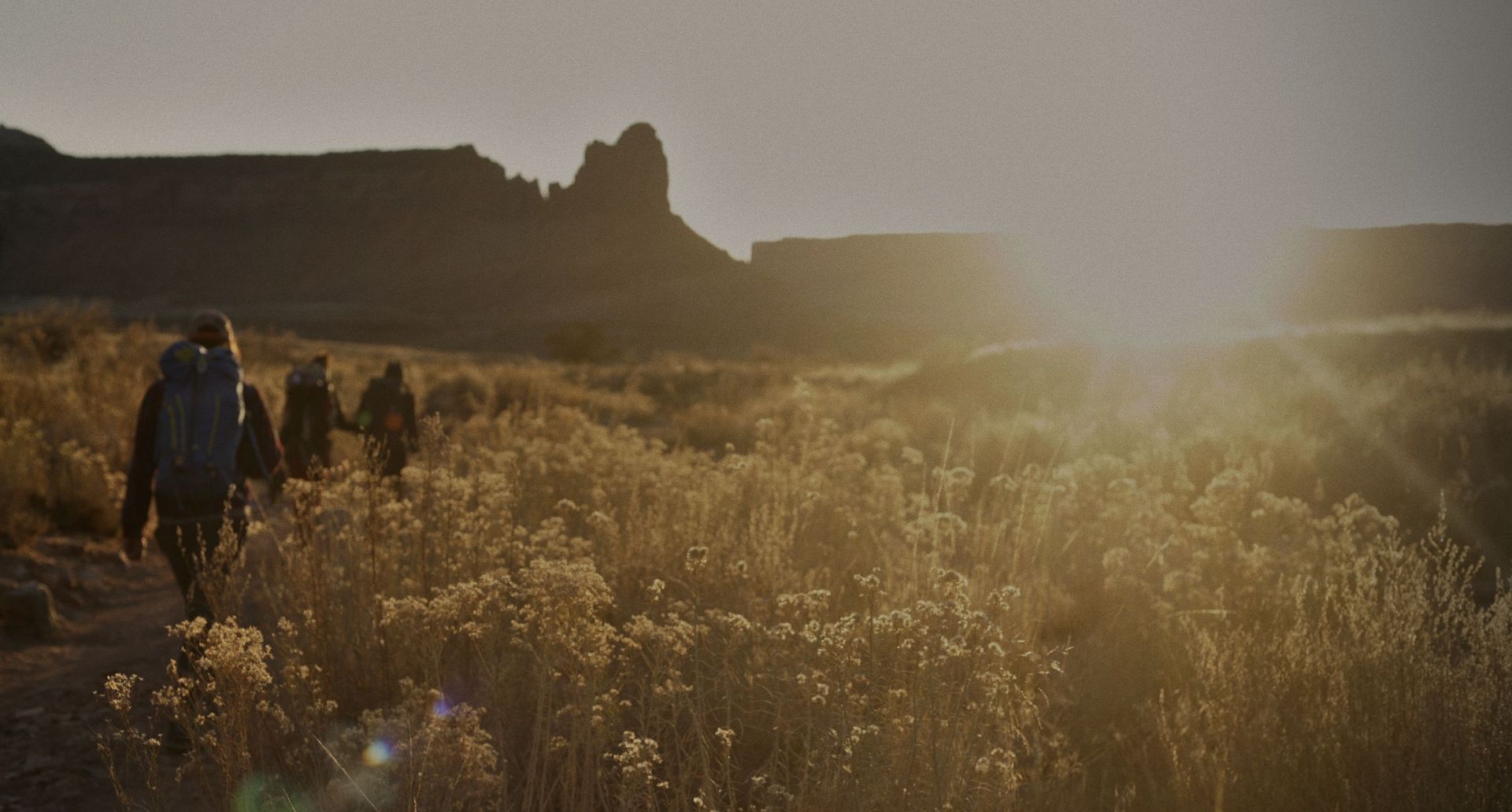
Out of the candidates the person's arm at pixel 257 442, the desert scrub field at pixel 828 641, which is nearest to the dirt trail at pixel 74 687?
the desert scrub field at pixel 828 641

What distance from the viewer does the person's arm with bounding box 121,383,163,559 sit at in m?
4.64

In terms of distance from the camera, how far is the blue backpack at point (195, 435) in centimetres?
457

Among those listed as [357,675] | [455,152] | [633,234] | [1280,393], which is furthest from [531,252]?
[357,675]

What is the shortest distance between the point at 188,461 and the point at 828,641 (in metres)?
3.63

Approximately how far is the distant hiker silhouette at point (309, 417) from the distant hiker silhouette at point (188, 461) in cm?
328

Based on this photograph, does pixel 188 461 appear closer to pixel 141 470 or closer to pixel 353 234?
pixel 141 470

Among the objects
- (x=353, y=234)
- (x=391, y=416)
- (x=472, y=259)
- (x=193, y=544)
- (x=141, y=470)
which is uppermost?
(x=353, y=234)

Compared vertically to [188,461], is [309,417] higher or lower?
lower

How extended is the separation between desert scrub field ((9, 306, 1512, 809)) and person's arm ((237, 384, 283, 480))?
268 mm

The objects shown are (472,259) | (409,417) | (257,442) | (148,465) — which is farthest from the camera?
(472,259)

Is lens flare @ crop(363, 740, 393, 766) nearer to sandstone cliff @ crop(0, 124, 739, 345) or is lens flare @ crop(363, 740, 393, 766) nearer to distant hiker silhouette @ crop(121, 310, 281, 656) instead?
distant hiker silhouette @ crop(121, 310, 281, 656)


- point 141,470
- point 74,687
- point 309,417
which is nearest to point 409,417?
point 309,417

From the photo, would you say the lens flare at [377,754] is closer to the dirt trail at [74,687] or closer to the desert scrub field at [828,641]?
the desert scrub field at [828,641]

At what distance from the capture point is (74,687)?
198 inches
